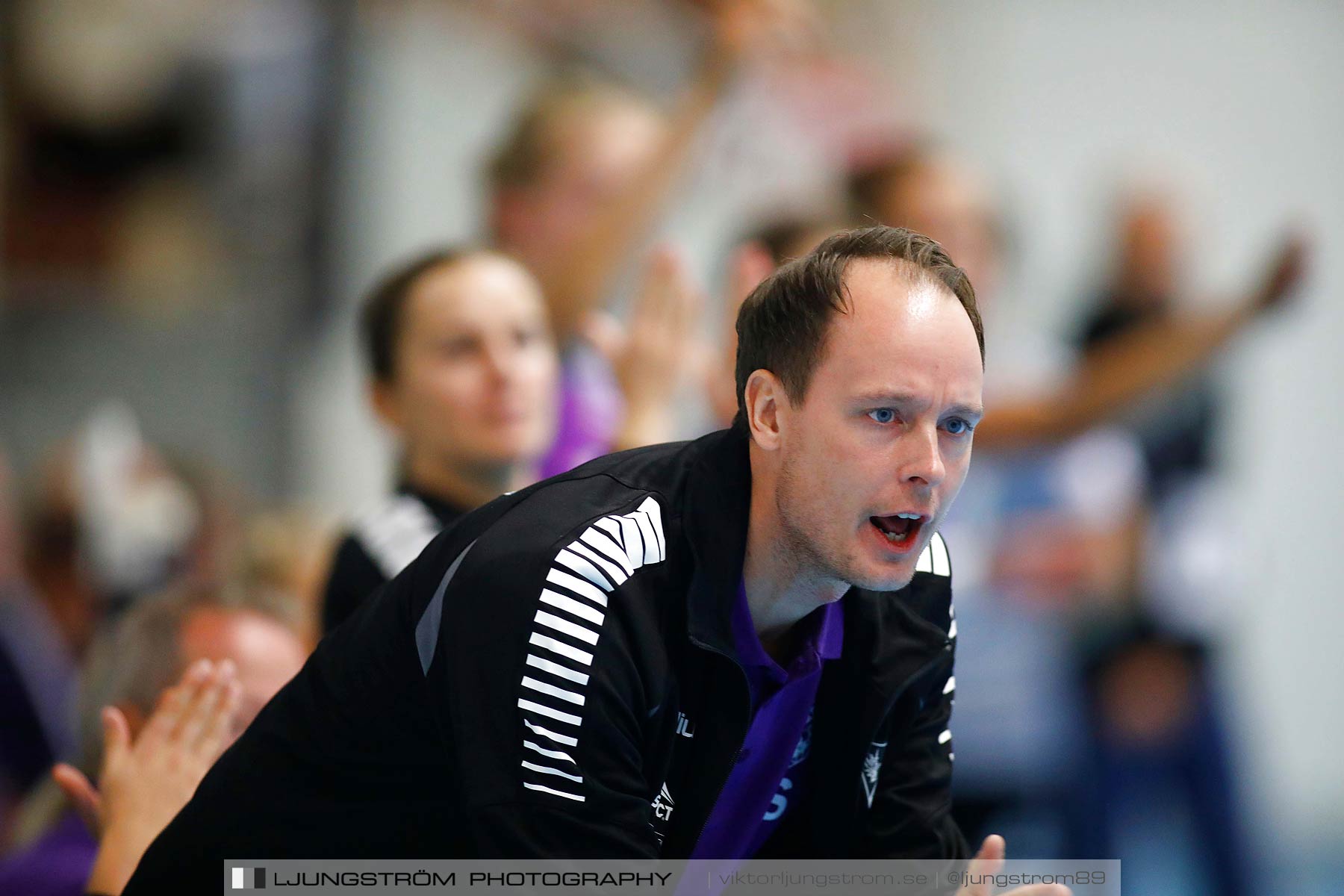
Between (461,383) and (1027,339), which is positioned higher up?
(1027,339)

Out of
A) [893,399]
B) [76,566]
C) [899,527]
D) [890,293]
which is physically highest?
[76,566]

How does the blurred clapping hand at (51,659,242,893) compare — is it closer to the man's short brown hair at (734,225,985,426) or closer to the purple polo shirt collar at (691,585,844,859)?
the purple polo shirt collar at (691,585,844,859)

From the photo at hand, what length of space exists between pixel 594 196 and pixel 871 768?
1991mm

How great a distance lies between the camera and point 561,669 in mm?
1692

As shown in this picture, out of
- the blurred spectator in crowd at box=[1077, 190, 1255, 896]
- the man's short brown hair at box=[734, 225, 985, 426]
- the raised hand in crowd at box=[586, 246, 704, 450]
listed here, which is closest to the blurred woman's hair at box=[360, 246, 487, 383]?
the raised hand in crowd at box=[586, 246, 704, 450]

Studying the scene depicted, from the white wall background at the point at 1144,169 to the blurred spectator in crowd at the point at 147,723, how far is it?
4273 millimetres

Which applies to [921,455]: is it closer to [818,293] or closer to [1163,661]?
[818,293]

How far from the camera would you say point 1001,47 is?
23.8 ft

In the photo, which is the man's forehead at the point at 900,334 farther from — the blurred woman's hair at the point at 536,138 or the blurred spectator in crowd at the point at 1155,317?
the blurred spectator in crowd at the point at 1155,317

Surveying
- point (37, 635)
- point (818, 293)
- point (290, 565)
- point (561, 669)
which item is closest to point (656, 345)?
point (290, 565)

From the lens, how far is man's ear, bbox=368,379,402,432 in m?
3.07

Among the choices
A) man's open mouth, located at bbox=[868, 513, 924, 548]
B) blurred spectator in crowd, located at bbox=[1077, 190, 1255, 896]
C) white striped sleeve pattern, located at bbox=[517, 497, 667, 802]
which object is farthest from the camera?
blurred spectator in crowd, located at bbox=[1077, 190, 1255, 896]

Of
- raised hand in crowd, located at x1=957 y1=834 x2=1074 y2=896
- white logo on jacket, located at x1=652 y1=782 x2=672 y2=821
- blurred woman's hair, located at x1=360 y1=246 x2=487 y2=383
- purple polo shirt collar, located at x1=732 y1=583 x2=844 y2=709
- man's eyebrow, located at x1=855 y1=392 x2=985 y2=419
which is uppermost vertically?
blurred woman's hair, located at x1=360 y1=246 x2=487 y2=383

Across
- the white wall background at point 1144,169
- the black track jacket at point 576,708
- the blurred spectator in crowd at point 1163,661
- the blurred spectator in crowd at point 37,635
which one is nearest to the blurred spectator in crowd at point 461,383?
the black track jacket at point 576,708
